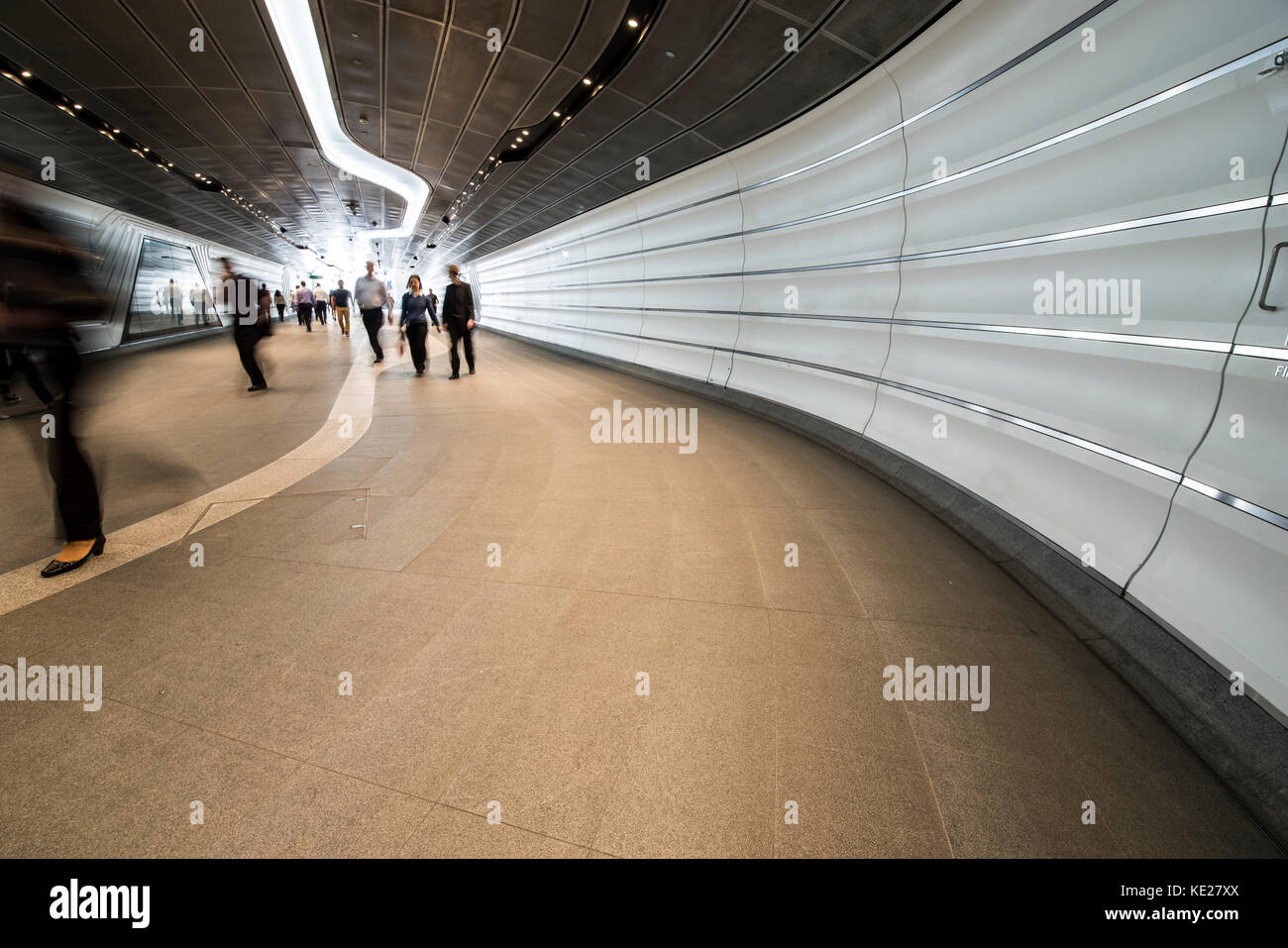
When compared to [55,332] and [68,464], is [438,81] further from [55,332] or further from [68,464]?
[68,464]

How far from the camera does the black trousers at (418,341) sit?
10.7 meters

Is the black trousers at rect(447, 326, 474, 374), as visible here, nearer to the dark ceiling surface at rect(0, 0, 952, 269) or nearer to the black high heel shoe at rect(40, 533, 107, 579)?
the dark ceiling surface at rect(0, 0, 952, 269)

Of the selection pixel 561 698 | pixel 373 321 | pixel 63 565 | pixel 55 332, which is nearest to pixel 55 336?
pixel 55 332

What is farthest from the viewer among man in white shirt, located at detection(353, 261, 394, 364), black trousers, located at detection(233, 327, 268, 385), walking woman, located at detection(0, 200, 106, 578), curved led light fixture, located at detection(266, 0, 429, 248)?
man in white shirt, located at detection(353, 261, 394, 364)

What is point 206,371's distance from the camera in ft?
37.0

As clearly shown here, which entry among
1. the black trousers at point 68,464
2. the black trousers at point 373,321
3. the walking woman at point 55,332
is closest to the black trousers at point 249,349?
the black trousers at point 373,321

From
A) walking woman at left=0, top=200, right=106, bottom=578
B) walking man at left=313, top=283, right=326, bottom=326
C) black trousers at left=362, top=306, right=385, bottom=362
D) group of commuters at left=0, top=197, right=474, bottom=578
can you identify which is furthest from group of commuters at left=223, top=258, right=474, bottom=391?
walking man at left=313, top=283, right=326, bottom=326

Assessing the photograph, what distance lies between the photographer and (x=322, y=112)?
978 centimetres

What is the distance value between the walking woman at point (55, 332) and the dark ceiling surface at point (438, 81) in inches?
195

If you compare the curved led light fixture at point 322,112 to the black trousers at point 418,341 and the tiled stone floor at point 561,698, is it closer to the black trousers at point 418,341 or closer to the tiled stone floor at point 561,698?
the black trousers at point 418,341

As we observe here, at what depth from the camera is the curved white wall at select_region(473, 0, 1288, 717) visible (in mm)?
2479

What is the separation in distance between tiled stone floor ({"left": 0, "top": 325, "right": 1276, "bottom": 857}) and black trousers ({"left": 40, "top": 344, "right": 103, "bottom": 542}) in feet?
0.60

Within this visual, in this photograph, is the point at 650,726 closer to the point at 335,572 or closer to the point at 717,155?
the point at 335,572
